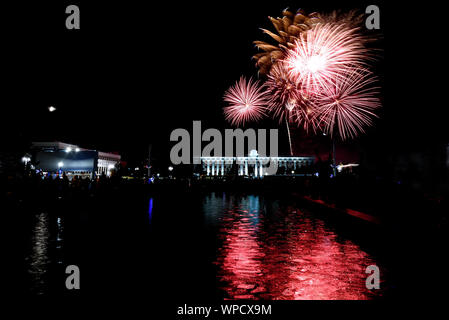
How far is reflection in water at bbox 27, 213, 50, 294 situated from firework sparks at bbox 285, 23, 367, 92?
1093 cm

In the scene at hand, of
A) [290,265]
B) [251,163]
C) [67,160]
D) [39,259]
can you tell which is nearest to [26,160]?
[67,160]

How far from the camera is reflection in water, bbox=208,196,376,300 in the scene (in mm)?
5391

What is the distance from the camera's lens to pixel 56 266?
668cm

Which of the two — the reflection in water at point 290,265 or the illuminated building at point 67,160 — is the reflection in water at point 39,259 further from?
the illuminated building at point 67,160

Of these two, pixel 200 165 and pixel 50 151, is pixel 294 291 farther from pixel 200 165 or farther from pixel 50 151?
pixel 200 165

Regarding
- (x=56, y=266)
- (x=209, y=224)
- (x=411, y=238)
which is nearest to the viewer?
(x=56, y=266)

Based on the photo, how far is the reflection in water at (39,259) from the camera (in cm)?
568

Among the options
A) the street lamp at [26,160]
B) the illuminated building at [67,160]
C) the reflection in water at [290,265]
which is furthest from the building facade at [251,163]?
the reflection in water at [290,265]

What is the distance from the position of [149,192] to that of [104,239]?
25.6 m

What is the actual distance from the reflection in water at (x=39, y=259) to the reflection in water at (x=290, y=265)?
2.64 meters

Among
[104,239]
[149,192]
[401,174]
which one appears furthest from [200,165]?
[104,239]

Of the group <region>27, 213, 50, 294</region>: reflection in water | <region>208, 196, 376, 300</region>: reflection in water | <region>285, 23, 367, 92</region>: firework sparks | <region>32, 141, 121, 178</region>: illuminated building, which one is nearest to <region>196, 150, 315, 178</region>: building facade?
<region>32, 141, 121, 178</region>: illuminated building

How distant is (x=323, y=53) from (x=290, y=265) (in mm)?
10151

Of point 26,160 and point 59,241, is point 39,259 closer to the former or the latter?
point 59,241
